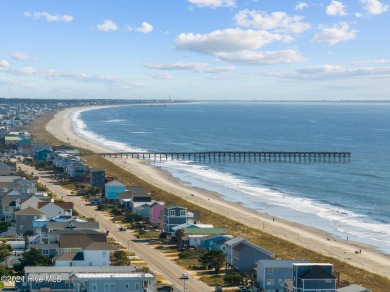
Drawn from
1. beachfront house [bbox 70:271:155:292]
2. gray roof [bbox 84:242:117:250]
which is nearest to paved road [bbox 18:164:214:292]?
gray roof [bbox 84:242:117:250]

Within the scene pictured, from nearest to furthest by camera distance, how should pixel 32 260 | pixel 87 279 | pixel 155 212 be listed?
pixel 87 279 < pixel 32 260 < pixel 155 212

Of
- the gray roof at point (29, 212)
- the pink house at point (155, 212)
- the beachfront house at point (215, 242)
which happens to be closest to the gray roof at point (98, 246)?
the beachfront house at point (215, 242)

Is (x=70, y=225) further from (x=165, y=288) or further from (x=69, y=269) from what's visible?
(x=165, y=288)

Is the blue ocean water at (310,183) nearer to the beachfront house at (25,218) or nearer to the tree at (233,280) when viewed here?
the tree at (233,280)

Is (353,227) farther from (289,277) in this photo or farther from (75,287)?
(75,287)

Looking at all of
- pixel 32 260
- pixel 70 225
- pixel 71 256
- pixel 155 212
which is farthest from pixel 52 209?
pixel 32 260

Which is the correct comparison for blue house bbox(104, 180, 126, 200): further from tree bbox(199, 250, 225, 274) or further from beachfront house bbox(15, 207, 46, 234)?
tree bbox(199, 250, 225, 274)
